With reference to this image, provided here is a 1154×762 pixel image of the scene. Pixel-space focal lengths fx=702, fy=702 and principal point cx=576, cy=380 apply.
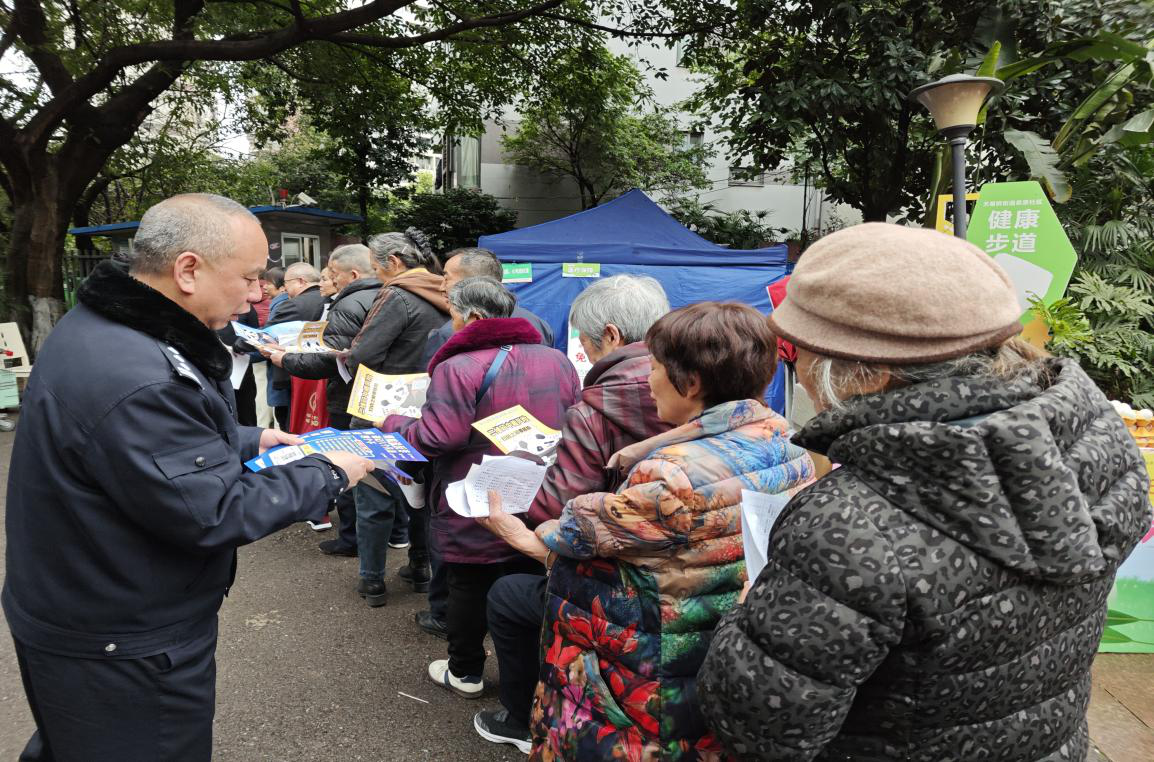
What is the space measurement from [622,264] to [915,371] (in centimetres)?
636

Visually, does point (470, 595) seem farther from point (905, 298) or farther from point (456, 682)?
point (905, 298)

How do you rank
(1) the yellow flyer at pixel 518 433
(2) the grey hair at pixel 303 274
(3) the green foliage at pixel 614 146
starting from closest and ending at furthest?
(1) the yellow flyer at pixel 518 433, (2) the grey hair at pixel 303 274, (3) the green foliage at pixel 614 146

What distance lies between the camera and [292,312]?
5.18 meters

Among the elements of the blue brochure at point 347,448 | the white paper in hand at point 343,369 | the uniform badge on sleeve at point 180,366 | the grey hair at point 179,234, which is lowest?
the white paper in hand at point 343,369

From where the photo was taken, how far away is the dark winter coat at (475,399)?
106 inches

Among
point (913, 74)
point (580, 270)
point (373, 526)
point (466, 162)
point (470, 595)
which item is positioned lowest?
point (373, 526)

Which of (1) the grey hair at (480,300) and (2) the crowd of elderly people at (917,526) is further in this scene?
(1) the grey hair at (480,300)

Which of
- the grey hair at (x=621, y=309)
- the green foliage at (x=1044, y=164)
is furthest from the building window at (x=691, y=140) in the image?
the grey hair at (x=621, y=309)

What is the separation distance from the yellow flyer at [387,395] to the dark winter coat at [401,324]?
655 mm

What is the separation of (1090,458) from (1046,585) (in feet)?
0.65

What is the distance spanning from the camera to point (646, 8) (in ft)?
34.2

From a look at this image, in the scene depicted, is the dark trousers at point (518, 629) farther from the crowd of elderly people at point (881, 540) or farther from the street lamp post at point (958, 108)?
the street lamp post at point (958, 108)

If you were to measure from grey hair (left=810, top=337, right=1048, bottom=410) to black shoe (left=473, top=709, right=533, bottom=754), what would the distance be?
7.12ft

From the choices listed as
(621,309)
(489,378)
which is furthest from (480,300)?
(621,309)
